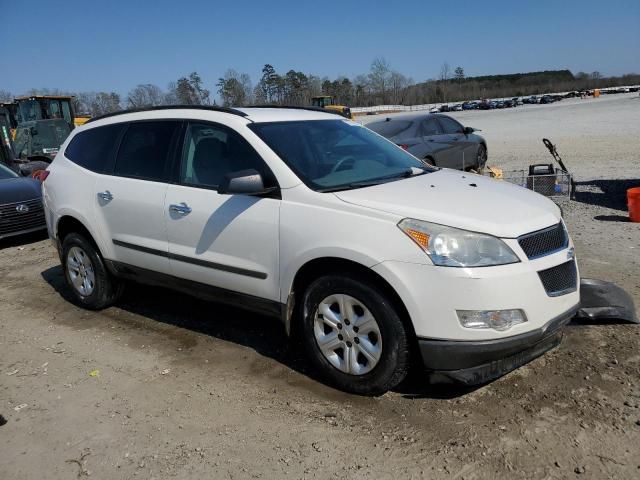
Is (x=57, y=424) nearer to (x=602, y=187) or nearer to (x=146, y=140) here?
(x=146, y=140)

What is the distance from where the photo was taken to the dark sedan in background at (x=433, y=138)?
11.6m

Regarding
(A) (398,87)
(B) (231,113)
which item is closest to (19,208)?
(B) (231,113)

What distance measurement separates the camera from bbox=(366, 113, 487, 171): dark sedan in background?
11.6m

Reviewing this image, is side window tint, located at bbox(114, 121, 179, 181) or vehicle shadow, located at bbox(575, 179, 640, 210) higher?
side window tint, located at bbox(114, 121, 179, 181)

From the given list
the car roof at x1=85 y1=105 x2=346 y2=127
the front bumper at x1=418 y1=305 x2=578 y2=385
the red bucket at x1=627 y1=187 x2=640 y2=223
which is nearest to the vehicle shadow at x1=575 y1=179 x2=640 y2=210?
the red bucket at x1=627 y1=187 x2=640 y2=223

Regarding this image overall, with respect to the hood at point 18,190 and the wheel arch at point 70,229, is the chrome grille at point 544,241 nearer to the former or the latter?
the wheel arch at point 70,229

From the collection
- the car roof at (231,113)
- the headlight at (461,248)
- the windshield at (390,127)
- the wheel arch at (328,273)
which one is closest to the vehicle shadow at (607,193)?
the windshield at (390,127)

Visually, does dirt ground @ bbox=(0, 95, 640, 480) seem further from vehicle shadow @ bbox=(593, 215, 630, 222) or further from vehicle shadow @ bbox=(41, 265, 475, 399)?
vehicle shadow @ bbox=(593, 215, 630, 222)

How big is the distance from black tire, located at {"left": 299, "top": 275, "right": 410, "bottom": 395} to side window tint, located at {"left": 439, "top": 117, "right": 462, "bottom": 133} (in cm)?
992

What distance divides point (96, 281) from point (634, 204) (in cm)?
714

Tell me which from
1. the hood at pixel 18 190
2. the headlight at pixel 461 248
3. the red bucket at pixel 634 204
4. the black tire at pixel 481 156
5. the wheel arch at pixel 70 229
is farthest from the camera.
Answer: the black tire at pixel 481 156

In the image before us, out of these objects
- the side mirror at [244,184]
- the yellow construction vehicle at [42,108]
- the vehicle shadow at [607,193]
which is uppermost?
the yellow construction vehicle at [42,108]

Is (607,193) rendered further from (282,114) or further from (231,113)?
(231,113)

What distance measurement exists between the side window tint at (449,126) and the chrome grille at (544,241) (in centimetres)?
951
